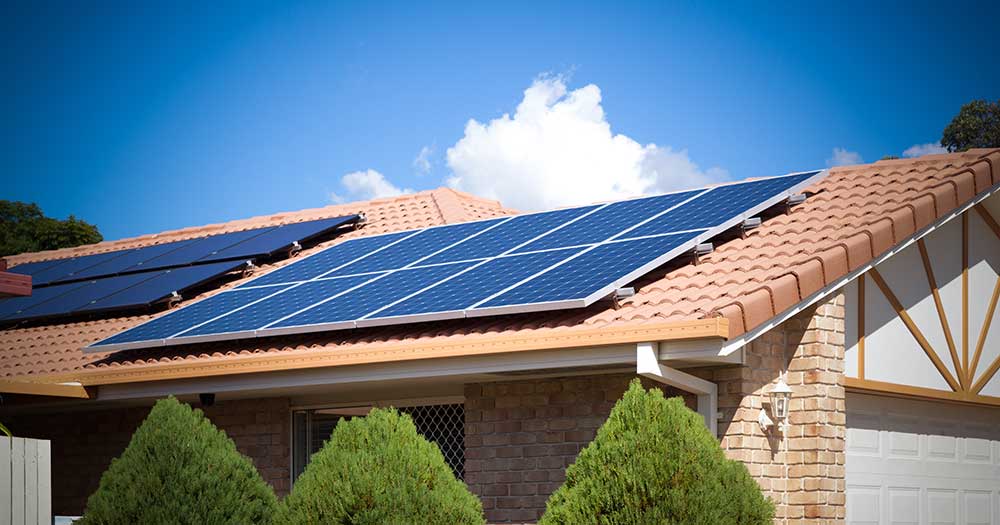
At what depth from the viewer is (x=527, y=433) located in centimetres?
1344

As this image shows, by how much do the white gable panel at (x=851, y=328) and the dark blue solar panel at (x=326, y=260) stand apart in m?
6.68

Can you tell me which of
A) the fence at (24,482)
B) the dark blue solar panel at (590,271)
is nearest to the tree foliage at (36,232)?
the dark blue solar panel at (590,271)

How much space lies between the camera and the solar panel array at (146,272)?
1888 cm

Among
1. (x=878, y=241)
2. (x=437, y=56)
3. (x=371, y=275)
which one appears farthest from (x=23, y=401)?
(x=437, y=56)

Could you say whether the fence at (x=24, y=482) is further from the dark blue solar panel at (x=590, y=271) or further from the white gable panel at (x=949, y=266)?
the white gable panel at (x=949, y=266)

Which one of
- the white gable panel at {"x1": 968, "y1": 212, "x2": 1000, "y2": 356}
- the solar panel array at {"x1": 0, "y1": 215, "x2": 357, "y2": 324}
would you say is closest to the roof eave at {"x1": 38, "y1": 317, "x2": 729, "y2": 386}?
the solar panel array at {"x1": 0, "y1": 215, "x2": 357, "y2": 324}

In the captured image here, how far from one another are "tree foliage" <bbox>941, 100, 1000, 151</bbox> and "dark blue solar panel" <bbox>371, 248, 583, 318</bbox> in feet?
115

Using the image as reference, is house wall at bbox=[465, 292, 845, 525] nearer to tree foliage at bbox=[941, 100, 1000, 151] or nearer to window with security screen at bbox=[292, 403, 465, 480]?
window with security screen at bbox=[292, 403, 465, 480]

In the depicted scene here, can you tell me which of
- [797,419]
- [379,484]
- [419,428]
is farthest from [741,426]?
[419,428]

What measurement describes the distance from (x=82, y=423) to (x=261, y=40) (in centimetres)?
3837

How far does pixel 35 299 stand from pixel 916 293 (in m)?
13.7

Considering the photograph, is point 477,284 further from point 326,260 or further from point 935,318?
point 935,318

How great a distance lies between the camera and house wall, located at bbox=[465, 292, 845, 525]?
12.2 metres

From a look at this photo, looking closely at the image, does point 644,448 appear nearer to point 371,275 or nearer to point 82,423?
point 371,275
